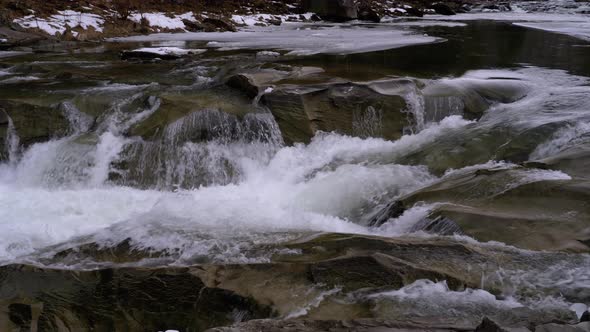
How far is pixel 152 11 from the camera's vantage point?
2297 centimetres

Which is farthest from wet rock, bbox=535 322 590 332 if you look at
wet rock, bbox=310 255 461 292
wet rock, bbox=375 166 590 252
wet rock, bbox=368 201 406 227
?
wet rock, bbox=368 201 406 227

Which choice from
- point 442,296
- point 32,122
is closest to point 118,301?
point 442,296

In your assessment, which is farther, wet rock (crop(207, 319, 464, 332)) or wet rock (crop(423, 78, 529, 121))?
wet rock (crop(423, 78, 529, 121))

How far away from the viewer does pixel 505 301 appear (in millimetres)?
3605

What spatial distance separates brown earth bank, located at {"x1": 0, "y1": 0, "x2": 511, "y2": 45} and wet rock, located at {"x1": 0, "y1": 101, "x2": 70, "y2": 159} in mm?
8689

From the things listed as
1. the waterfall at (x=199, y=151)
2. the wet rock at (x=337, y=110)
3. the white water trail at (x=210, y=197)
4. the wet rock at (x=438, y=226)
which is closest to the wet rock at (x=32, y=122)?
the white water trail at (x=210, y=197)

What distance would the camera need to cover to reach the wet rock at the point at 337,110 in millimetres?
8133

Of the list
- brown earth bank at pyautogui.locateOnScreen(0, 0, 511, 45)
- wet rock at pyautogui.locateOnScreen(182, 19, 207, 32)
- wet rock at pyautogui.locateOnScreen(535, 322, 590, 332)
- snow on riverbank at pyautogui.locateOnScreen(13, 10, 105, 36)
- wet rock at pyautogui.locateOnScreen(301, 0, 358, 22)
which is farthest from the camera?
wet rock at pyautogui.locateOnScreen(301, 0, 358, 22)

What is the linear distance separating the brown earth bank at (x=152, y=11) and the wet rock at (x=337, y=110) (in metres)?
11.5

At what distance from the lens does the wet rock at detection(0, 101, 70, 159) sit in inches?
309

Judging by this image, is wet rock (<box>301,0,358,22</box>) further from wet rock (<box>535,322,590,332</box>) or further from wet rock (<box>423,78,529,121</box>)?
wet rock (<box>535,322,590,332</box>)

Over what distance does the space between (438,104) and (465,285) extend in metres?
5.69

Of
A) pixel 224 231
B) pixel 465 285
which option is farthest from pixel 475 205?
pixel 224 231

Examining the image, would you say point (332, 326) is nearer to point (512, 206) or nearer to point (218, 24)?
point (512, 206)
